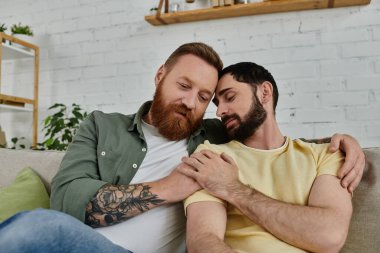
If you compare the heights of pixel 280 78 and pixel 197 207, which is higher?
pixel 280 78

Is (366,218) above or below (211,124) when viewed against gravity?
below

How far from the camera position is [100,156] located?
1433mm

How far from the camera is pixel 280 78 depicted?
2.76 m

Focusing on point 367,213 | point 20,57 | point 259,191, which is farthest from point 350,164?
point 20,57

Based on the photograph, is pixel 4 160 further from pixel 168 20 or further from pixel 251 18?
pixel 251 18

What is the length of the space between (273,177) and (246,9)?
1740mm

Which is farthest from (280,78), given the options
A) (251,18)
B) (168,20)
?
(168,20)

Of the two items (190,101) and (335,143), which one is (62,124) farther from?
(335,143)

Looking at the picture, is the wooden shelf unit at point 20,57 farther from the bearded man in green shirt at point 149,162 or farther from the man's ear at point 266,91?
the man's ear at point 266,91

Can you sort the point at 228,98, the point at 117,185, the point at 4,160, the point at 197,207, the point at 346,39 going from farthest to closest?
the point at 346,39, the point at 4,160, the point at 228,98, the point at 117,185, the point at 197,207

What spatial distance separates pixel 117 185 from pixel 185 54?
0.62m

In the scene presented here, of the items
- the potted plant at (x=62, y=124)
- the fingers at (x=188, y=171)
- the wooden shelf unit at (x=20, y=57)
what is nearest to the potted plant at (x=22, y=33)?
the wooden shelf unit at (x=20, y=57)

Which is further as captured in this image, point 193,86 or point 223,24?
point 223,24

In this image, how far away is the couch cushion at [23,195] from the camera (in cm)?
152
